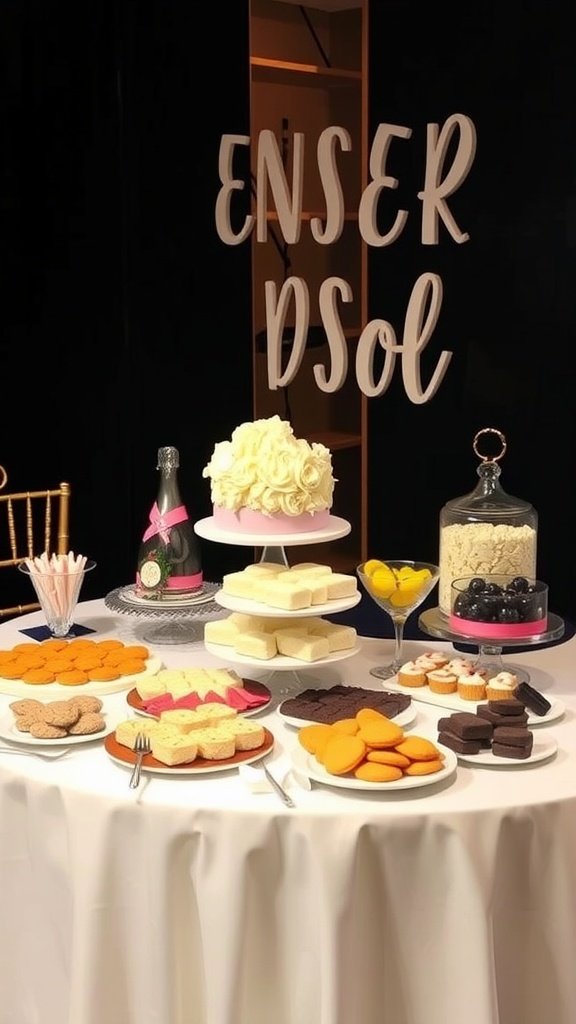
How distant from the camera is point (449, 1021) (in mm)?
1810

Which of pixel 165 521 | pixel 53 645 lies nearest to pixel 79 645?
pixel 53 645

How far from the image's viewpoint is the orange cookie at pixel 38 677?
2295 millimetres

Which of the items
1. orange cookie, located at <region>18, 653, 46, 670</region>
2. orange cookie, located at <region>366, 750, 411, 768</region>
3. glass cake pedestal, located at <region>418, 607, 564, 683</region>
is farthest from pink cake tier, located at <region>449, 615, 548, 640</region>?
orange cookie, located at <region>18, 653, 46, 670</region>

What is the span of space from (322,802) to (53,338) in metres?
2.80

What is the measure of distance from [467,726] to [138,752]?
494mm

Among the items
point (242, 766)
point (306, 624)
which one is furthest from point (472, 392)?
point (242, 766)

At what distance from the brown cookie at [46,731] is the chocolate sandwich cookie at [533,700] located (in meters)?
0.74

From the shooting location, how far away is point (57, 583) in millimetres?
2557

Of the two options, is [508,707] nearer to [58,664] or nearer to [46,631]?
[58,664]

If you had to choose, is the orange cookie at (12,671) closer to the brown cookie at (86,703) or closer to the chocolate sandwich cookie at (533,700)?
the brown cookie at (86,703)

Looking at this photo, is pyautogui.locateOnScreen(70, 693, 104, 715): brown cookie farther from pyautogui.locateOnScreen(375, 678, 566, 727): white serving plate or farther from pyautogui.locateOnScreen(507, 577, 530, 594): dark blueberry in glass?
pyautogui.locateOnScreen(507, 577, 530, 594): dark blueberry in glass

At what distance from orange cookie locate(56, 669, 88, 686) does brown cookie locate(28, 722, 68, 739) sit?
24cm

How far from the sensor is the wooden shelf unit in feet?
15.5

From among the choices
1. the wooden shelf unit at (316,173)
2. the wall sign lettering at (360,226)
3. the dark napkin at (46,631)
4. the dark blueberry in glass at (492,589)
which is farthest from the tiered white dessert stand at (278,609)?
the wooden shelf unit at (316,173)
